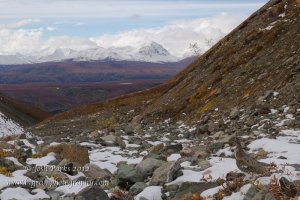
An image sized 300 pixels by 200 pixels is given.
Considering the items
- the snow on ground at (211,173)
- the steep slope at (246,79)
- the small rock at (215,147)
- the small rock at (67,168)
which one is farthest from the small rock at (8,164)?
the steep slope at (246,79)

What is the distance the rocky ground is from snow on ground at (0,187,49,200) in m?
0.03

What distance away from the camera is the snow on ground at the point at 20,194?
1235 centimetres

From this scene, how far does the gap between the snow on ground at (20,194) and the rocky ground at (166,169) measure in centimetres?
3

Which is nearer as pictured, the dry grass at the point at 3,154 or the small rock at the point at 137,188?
the small rock at the point at 137,188

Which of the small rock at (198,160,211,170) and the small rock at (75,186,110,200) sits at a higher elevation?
the small rock at (198,160,211,170)

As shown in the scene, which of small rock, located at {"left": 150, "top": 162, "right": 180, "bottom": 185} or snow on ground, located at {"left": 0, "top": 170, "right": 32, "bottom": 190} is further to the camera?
snow on ground, located at {"left": 0, "top": 170, "right": 32, "bottom": 190}

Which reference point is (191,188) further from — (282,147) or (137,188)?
(282,147)

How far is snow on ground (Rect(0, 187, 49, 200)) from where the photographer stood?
12.3m

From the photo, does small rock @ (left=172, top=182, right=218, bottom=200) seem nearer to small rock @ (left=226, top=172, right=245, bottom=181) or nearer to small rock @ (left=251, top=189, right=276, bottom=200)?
small rock @ (left=226, top=172, right=245, bottom=181)

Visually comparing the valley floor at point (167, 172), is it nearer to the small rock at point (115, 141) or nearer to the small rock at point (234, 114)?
the small rock at point (115, 141)

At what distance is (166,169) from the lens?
13094 mm

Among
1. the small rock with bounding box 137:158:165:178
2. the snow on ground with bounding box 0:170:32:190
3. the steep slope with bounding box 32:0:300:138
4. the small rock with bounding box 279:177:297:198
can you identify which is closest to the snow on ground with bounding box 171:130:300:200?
the small rock with bounding box 279:177:297:198

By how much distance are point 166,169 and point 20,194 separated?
15.4 feet

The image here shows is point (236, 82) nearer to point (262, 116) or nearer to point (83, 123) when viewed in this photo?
point (262, 116)
